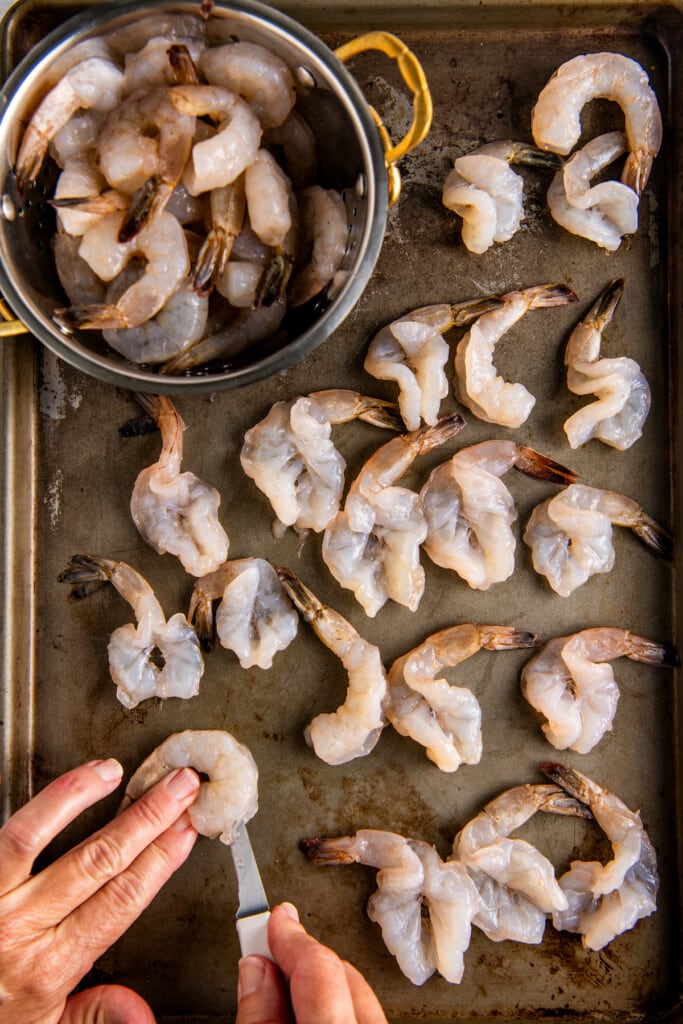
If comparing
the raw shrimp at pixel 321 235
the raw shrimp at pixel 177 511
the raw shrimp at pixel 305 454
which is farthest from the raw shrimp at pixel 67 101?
the raw shrimp at pixel 305 454

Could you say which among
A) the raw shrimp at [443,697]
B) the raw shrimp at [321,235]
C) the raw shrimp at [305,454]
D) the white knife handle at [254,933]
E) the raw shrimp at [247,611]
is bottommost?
the white knife handle at [254,933]

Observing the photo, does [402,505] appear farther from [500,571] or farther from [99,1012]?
[99,1012]

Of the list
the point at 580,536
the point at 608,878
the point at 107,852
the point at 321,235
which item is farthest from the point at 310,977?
the point at 321,235

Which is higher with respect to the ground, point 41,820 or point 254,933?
point 41,820

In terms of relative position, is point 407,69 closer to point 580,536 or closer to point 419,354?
point 419,354

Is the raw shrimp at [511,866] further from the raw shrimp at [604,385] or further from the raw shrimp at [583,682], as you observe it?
the raw shrimp at [604,385]

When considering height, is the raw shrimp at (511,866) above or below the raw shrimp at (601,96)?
below
